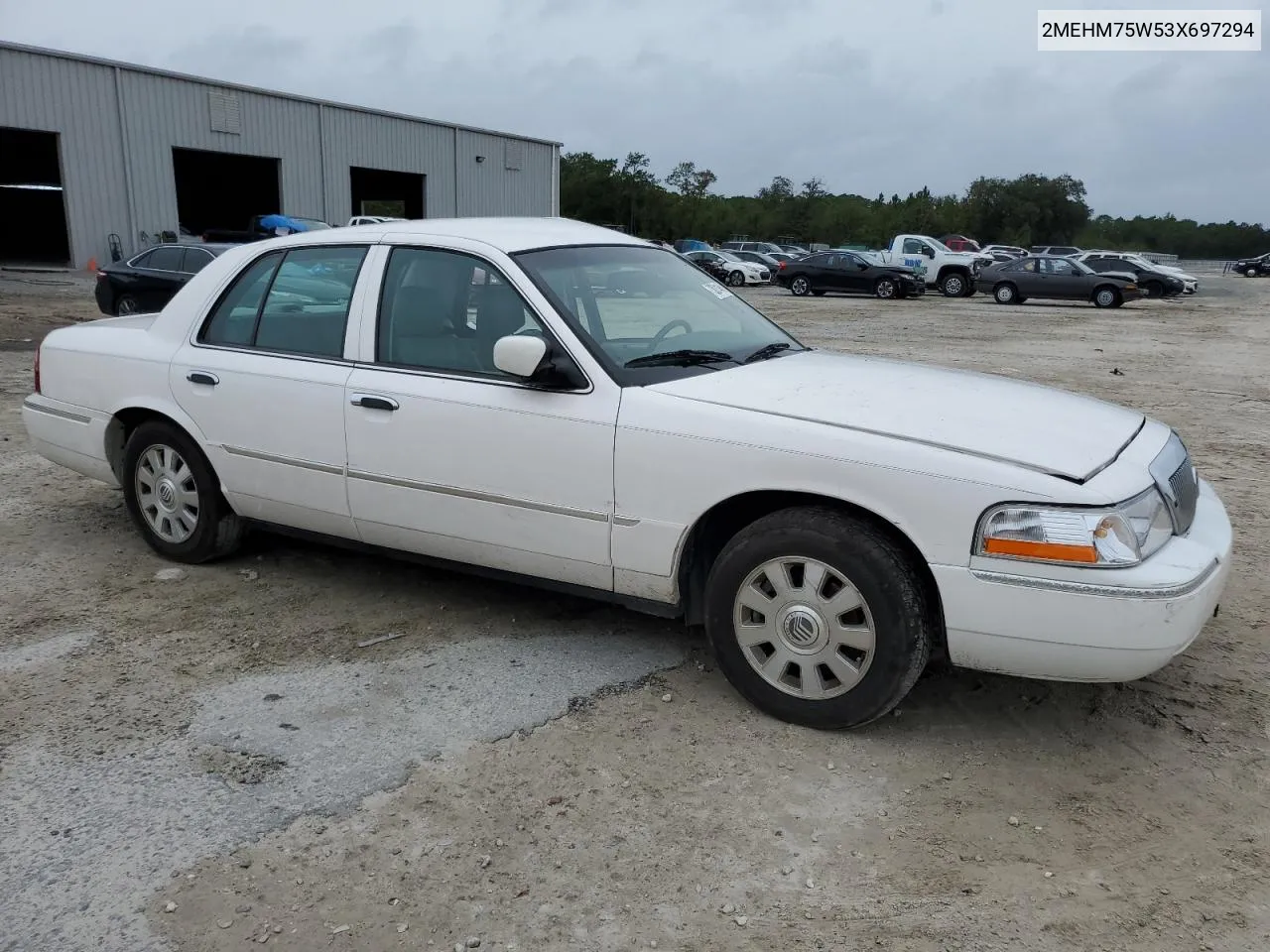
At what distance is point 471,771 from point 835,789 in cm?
112

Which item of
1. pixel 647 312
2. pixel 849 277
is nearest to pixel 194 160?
pixel 849 277

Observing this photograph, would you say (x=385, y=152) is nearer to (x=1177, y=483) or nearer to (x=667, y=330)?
(x=667, y=330)

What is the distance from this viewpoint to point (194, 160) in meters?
39.5

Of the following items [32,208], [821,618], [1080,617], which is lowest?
[821,618]

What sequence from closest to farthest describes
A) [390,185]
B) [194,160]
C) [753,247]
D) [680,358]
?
[680,358] → [194,160] → [390,185] → [753,247]

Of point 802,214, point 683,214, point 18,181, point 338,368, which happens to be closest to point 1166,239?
point 802,214

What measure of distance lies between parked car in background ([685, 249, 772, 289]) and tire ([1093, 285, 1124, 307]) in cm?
1187

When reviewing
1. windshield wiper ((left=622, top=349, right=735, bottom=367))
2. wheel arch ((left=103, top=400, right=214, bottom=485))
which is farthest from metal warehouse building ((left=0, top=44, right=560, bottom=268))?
windshield wiper ((left=622, top=349, right=735, bottom=367))

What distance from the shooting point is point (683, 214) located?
7806 cm

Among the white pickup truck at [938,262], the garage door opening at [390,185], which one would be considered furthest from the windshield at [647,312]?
the garage door opening at [390,185]

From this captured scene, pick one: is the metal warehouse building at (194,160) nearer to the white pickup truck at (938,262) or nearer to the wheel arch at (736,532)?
the white pickup truck at (938,262)

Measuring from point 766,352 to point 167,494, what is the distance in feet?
9.50

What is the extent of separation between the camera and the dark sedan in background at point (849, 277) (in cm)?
3005

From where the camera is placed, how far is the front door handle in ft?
13.4
